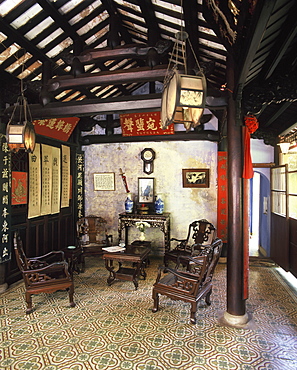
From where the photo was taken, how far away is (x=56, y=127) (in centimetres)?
632

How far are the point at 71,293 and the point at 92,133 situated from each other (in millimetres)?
5081

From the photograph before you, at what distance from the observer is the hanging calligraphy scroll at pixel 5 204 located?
4754 millimetres

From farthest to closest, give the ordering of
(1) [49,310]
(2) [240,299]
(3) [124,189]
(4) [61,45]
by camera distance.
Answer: (3) [124,189], (4) [61,45], (1) [49,310], (2) [240,299]

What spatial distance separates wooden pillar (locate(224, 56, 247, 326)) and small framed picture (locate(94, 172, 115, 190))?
4.52m

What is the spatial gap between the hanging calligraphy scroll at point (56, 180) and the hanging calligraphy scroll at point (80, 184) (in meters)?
0.89

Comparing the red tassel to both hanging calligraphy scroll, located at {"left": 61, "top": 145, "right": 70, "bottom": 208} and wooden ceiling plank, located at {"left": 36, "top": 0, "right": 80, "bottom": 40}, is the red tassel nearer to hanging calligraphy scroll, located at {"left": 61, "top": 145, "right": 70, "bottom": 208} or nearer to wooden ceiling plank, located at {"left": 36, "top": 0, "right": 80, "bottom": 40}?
wooden ceiling plank, located at {"left": 36, "top": 0, "right": 80, "bottom": 40}

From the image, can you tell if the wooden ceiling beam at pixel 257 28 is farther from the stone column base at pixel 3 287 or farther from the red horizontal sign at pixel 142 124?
the stone column base at pixel 3 287

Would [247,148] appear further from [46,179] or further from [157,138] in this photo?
[46,179]

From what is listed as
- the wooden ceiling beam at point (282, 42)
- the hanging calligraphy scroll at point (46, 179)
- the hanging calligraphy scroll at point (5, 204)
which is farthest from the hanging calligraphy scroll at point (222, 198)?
the hanging calligraphy scroll at point (5, 204)

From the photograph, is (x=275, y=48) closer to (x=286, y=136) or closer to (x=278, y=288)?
(x=286, y=136)

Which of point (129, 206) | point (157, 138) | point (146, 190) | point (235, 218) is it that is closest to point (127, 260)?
point (129, 206)

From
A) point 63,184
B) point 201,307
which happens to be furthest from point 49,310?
point 63,184

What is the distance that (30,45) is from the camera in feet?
14.6

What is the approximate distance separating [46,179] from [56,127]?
4.35ft
